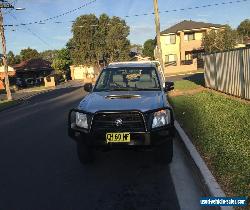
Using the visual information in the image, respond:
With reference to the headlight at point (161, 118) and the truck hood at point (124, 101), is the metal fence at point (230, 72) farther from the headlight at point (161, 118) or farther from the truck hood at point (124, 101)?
the headlight at point (161, 118)

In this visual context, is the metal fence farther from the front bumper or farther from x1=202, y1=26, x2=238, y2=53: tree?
x1=202, y1=26, x2=238, y2=53: tree

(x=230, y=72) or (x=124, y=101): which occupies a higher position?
(x=124, y=101)

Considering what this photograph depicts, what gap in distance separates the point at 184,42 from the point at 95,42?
49.6 feet

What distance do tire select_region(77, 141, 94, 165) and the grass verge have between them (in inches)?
85.9

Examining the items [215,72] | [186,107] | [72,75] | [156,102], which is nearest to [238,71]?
[186,107]

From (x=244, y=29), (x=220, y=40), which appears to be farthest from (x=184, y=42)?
(x=244, y=29)

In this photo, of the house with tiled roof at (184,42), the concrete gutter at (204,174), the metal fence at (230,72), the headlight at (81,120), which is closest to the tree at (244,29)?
the house with tiled roof at (184,42)

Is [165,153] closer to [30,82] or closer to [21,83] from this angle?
[21,83]

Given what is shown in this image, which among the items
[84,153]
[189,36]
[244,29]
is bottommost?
[84,153]

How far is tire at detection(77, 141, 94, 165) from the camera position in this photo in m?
7.08

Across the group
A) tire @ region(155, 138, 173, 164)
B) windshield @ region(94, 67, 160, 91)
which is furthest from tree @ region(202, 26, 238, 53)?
tire @ region(155, 138, 173, 164)

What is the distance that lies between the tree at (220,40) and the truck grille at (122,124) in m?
48.0

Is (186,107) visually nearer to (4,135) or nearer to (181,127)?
(181,127)

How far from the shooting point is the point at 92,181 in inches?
251
